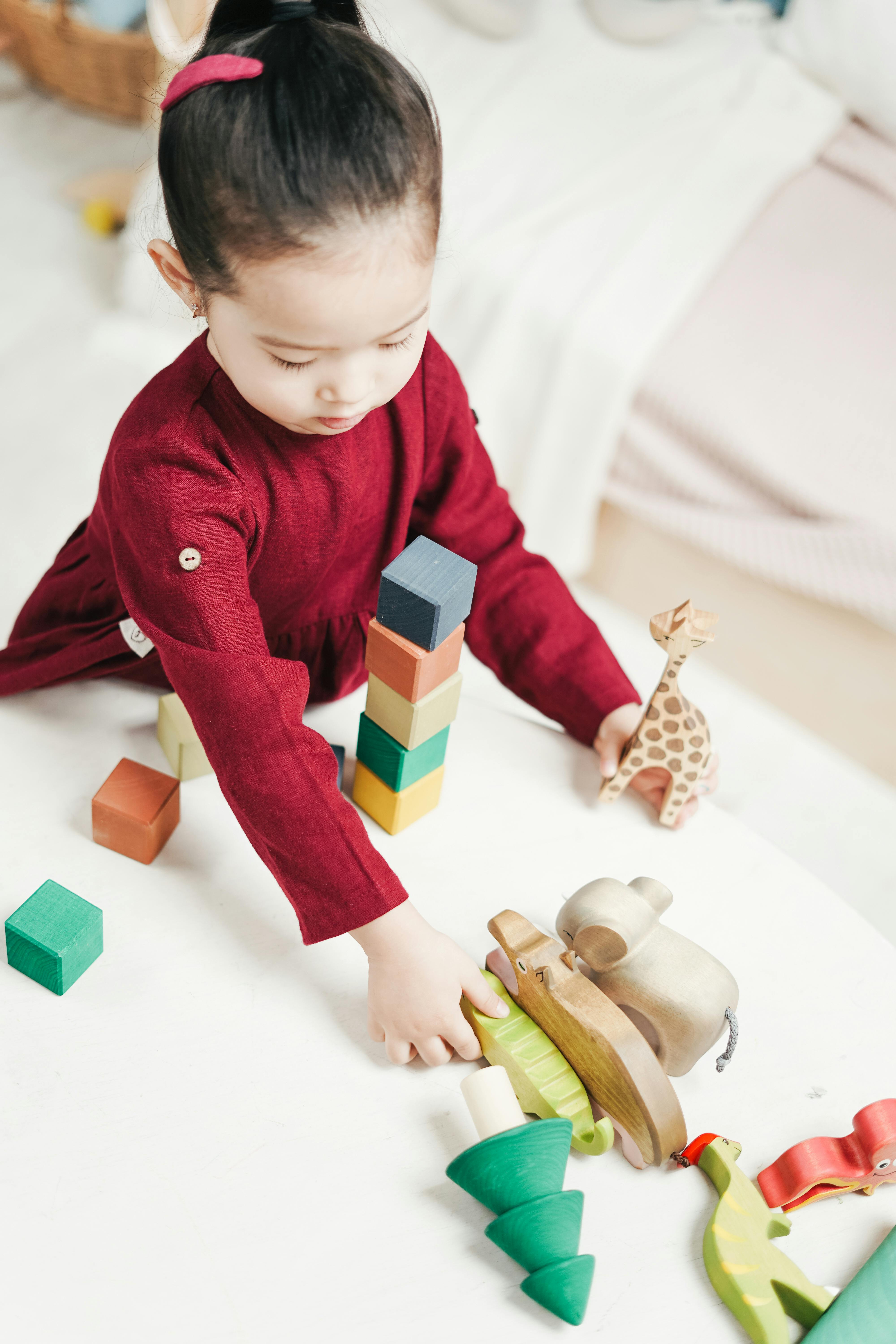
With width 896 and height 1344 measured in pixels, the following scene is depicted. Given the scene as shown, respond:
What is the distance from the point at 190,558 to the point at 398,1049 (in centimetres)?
29

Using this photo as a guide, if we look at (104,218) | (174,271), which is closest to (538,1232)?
(174,271)

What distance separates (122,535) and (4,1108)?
31 cm

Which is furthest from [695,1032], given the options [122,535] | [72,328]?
[72,328]

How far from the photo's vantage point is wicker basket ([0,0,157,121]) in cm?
196

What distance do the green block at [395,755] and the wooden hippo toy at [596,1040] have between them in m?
0.12

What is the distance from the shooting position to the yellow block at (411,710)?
64cm

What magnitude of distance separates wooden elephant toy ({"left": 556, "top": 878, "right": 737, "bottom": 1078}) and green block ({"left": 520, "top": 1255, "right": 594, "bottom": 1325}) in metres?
0.12

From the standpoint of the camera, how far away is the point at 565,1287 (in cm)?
49

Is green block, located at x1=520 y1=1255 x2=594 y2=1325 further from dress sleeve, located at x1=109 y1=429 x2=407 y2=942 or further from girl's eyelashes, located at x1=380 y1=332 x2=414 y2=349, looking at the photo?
girl's eyelashes, located at x1=380 y1=332 x2=414 y2=349

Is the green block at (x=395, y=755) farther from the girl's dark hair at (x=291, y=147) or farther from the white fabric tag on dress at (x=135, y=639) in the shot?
the girl's dark hair at (x=291, y=147)

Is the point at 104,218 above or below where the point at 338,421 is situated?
below

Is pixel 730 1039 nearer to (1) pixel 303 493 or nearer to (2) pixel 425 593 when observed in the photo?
(2) pixel 425 593

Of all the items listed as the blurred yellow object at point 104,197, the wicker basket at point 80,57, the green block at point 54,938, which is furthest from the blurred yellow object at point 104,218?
the green block at point 54,938

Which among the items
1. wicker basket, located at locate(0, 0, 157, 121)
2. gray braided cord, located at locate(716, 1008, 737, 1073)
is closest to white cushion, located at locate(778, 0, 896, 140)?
wicker basket, located at locate(0, 0, 157, 121)
